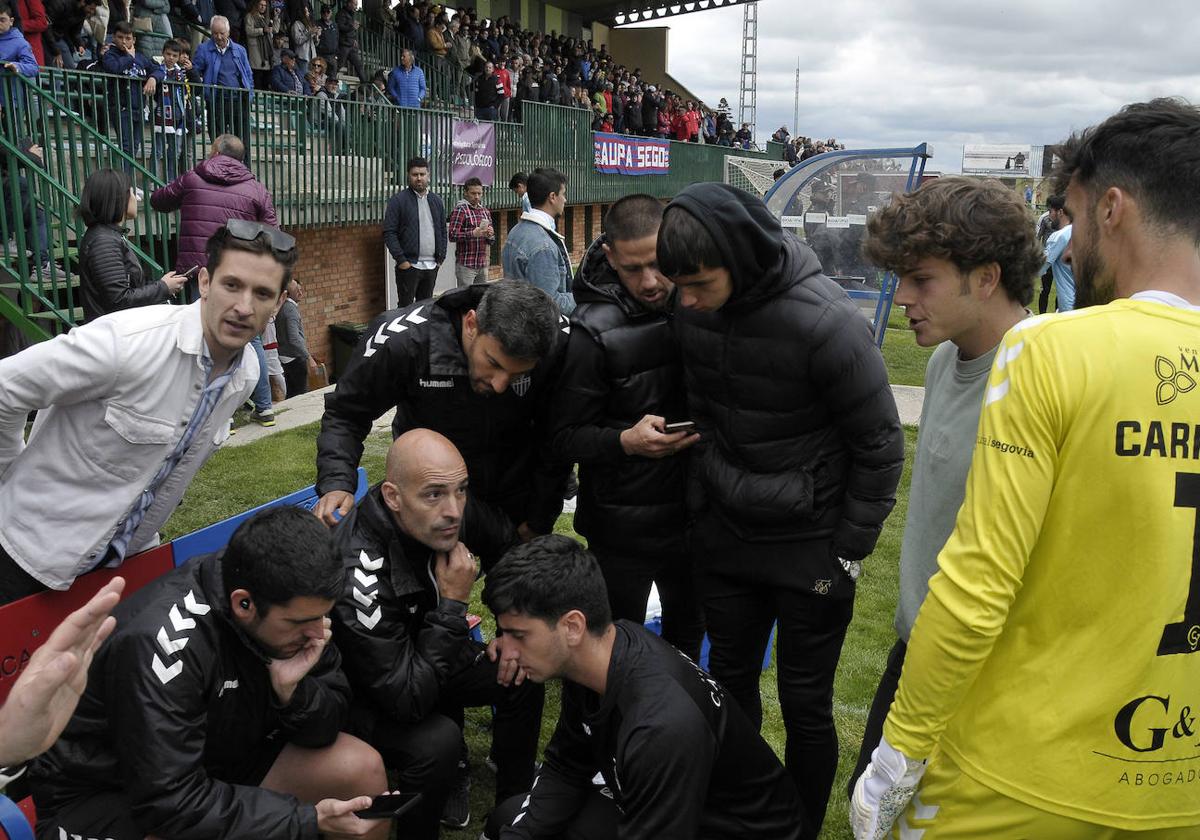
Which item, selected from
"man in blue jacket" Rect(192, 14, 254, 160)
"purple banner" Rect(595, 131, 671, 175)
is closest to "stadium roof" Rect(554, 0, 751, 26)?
"purple banner" Rect(595, 131, 671, 175)

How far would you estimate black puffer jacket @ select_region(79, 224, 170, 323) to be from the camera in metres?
6.34

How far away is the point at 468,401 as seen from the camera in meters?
3.29

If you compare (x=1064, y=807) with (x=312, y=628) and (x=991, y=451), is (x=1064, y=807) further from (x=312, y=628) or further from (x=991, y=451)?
(x=312, y=628)

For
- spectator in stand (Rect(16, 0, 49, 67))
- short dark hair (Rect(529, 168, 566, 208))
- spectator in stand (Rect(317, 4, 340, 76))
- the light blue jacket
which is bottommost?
the light blue jacket

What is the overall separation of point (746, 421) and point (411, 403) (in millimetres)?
1244

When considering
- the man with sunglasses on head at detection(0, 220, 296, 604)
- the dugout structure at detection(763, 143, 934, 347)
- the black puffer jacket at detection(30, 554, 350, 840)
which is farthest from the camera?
the dugout structure at detection(763, 143, 934, 347)

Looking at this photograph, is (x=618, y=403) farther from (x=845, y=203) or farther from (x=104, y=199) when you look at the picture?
(x=845, y=203)

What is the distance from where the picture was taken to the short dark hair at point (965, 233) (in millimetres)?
2131

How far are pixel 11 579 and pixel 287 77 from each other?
12.1 metres

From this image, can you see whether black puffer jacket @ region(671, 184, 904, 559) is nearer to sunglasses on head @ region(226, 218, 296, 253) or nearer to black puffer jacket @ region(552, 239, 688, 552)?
black puffer jacket @ region(552, 239, 688, 552)

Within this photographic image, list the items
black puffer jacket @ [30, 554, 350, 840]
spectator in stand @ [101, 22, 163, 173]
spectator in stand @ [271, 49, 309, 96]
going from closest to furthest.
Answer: black puffer jacket @ [30, 554, 350, 840], spectator in stand @ [101, 22, 163, 173], spectator in stand @ [271, 49, 309, 96]

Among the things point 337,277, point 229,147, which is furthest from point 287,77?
point 229,147

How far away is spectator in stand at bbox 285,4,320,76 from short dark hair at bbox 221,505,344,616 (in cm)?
1378

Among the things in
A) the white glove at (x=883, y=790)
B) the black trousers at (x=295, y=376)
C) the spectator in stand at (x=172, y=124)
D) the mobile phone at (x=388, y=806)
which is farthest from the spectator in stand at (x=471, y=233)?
the white glove at (x=883, y=790)
